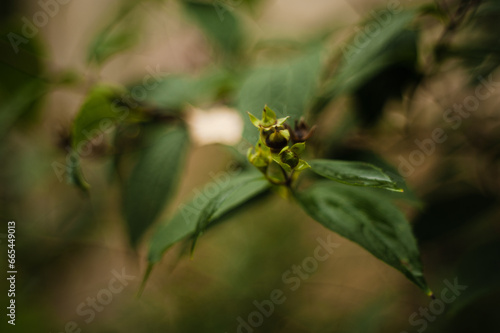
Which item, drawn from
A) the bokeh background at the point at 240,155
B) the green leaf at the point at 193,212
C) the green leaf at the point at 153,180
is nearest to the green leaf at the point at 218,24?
the bokeh background at the point at 240,155

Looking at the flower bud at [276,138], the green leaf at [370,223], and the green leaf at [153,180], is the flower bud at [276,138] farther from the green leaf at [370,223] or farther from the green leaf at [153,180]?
the green leaf at [153,180]

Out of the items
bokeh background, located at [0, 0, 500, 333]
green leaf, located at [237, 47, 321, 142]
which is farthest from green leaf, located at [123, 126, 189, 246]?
green leaf, located at [237, 47, 321, 142]

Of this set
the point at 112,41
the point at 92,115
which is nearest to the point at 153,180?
the point at 92,115

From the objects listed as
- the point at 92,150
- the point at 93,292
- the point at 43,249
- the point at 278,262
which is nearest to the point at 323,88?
the point at 92,150

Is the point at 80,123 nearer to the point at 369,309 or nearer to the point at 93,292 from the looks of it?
the point at 369,309

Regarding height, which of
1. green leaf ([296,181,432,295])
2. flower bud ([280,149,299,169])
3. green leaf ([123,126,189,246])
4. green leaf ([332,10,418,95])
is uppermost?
green leaf ([123,126,189,246])

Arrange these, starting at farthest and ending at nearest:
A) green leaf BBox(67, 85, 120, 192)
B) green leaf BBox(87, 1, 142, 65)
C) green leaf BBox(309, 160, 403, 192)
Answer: green leaf BBox(87, 1, 142, 65) < green leaf BBox(67, 85, 120, 192) < green leaf BBox(309, 160, 403, 192)

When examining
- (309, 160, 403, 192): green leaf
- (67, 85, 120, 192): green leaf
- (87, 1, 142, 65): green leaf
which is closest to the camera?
(309, 160, 403, 192): green leaf

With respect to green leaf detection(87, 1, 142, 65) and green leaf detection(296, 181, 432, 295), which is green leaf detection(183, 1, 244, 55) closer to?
green leaf detection(87, 1, 142, 65)
